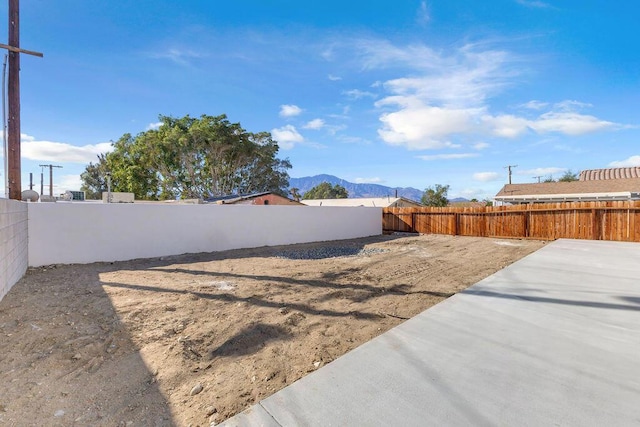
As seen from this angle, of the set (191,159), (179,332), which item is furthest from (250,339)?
(191,159)

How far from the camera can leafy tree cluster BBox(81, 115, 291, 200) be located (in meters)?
21.1

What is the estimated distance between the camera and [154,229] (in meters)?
8.03

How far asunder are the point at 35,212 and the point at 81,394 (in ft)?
20.5

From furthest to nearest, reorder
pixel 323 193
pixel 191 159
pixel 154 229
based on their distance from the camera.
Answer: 1. pixel 323 193
2. pixel 191 159
3. pixel 154 229

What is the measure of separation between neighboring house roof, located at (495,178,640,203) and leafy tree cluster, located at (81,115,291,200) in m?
18.6

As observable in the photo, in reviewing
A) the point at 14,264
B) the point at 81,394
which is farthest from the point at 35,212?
the point at 81,394

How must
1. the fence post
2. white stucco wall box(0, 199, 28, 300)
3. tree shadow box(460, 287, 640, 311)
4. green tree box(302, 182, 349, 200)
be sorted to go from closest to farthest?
tree shadow box(460, 287, 640, 311)
white stucco wall box(0, 199, 28, 300)
the fence post
green tree box(302, 182, 349, 200)

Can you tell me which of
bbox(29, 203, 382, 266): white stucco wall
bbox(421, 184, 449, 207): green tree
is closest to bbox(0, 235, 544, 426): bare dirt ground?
bbox(29, 203, 382, 266): white stucco wall

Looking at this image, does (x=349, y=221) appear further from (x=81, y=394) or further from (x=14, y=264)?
(x=81, y=394)

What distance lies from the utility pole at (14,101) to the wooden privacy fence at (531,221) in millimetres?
13329

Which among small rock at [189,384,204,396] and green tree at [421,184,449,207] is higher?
green tree at [421,184,449,207]

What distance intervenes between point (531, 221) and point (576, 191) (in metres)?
9.10

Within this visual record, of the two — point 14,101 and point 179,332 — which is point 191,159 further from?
point 179,332

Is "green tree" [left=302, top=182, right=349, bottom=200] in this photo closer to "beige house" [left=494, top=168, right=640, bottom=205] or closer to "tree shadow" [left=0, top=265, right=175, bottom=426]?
"beige house" [left=494, top=168, right=640, bottom=205]
